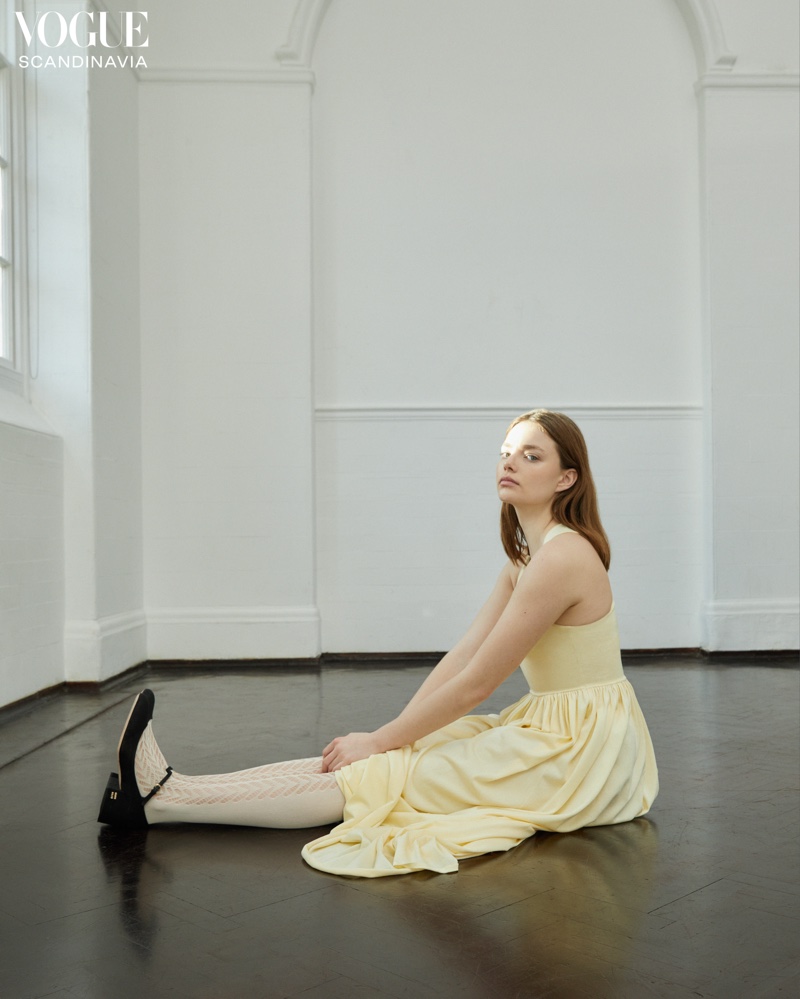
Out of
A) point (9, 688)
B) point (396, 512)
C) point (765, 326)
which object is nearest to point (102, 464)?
point (9, 688)

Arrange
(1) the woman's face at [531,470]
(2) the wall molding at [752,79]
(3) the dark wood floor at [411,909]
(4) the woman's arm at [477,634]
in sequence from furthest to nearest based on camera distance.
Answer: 1. (2) the wall molding at [752,79]
2. (4) the woman's arm at [477,634]
3. (1) the woman's face at [531,470]
4. (3) the dark wood floor at [411,909]

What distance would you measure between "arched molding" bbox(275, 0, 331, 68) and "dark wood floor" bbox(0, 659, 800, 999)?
192 inches

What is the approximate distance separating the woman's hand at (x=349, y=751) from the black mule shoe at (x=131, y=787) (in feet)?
1.39

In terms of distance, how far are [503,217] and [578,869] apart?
5.25 meters

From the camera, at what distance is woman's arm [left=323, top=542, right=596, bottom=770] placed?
2436mm

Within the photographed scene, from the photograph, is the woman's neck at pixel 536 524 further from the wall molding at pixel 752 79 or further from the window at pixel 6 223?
the wall molding at pixel 752 79

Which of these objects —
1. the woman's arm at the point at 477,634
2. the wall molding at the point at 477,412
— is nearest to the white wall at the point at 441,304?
the wall molding at the point at 477,412

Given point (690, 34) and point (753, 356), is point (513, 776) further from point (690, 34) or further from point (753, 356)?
point (690, 34)

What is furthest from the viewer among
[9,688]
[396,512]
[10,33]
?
[396,512]

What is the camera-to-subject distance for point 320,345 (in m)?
6.67

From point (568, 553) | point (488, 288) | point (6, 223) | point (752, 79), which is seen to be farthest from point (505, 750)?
point (752, 79)

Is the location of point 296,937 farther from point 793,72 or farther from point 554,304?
point 793,72

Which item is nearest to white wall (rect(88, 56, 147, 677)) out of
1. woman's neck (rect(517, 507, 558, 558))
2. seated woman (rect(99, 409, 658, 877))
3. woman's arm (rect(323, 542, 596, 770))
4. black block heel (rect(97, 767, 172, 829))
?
black block heel (rect(97, 767, 172, 829))

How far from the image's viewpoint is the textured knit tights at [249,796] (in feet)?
8.13
